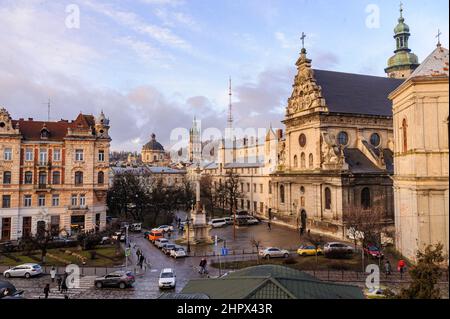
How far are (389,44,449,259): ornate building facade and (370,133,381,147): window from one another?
24.5 metres

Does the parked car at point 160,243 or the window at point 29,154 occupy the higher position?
the window at point 29,154

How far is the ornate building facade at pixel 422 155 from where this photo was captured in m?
21.3

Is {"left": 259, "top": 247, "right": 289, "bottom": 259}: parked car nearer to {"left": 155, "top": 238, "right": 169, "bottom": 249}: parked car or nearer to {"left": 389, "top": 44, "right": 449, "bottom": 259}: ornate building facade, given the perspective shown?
{"left": 389, "top": 44, "right": 449, "bottom": 259}: ornate building facade

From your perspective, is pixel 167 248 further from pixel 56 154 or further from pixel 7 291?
pixel 56 154

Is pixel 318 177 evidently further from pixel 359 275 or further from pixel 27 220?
pixel 27 220

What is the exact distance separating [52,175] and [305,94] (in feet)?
118

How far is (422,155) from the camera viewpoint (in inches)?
885

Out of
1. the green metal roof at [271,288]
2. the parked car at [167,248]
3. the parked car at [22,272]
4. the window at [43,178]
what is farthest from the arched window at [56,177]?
the green metal roof at [271,288]

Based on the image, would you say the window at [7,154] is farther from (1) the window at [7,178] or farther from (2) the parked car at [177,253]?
(2) the parked car at [177,253]

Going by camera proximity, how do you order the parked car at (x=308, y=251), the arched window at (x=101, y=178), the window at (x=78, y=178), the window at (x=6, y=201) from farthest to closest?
the arched window at (x=101, y=178)
the window at (x=78, y=178)
the window at (x=6, y=201)
the parked car at (x=308, y=251)

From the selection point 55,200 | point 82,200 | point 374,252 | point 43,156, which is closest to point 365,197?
point 374,252

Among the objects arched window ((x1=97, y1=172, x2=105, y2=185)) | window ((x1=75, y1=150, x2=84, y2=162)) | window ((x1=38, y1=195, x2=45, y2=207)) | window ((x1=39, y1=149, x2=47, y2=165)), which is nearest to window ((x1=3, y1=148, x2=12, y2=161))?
window ((x1=39, y1=149, x2=47, y2=165))

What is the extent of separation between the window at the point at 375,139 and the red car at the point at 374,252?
23.4m
